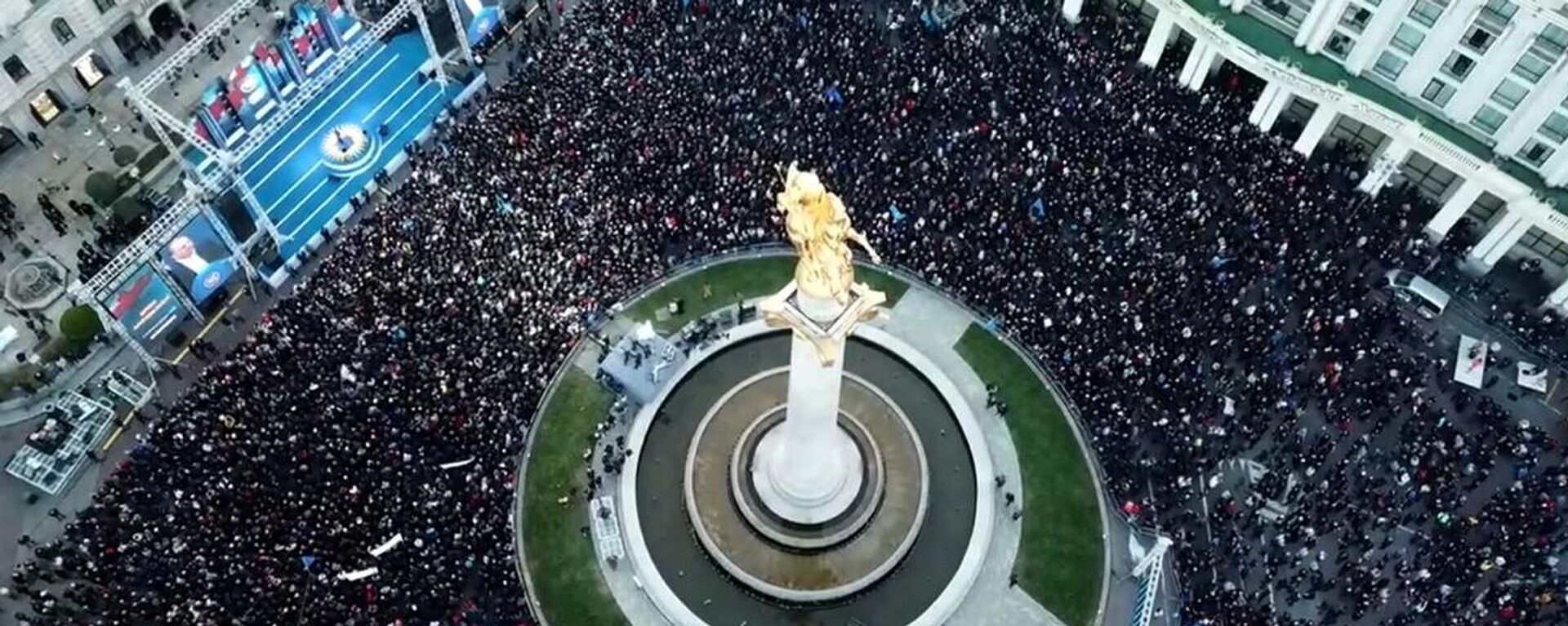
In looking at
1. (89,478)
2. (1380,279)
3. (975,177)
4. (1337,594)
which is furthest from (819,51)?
(89,478)

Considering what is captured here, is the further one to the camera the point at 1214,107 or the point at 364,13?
the point at 364,13

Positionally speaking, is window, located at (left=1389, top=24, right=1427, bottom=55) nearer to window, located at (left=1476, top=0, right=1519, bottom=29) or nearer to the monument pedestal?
window, located at (left=1476, top=0, right=1519, bottom=29)

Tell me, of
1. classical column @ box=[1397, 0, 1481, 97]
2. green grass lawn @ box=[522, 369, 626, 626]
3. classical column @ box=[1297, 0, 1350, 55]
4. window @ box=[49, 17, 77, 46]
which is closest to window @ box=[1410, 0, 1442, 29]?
classical column @ box=[1397, 0, 1481, 97]

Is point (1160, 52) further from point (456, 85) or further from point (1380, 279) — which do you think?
point (456, 85)

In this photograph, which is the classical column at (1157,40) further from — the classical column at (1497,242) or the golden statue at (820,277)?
the golden statue at (820,277)

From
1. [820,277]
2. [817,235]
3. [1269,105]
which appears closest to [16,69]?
[820,277]

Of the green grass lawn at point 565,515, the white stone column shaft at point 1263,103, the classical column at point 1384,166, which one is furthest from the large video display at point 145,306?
the classical column at point 1384,166
